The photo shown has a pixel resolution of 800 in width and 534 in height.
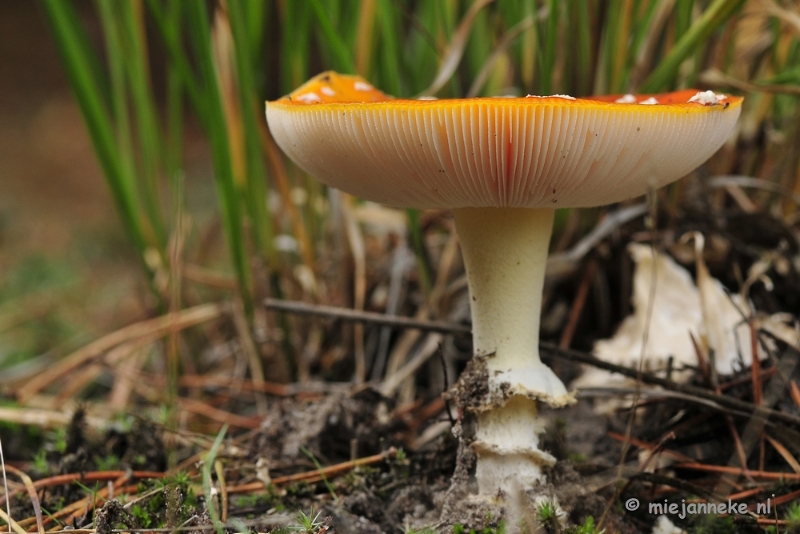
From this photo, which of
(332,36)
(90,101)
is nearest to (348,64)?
(332,36)

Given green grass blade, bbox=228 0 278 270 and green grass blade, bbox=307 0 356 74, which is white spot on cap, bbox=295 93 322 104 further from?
green grass blade, bbox=228 0 278 270

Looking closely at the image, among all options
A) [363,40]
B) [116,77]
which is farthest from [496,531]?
[116,77]

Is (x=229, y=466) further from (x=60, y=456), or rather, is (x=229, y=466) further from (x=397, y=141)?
(x=397, y=141)

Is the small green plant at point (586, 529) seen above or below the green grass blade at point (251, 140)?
below

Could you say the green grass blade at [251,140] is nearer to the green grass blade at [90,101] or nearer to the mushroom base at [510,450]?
the green grass blade at [90,101]

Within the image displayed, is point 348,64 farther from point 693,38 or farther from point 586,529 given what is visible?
point 586,529

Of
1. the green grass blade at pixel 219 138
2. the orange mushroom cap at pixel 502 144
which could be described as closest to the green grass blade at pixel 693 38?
the orange mushroom cap at pixel 502 144
